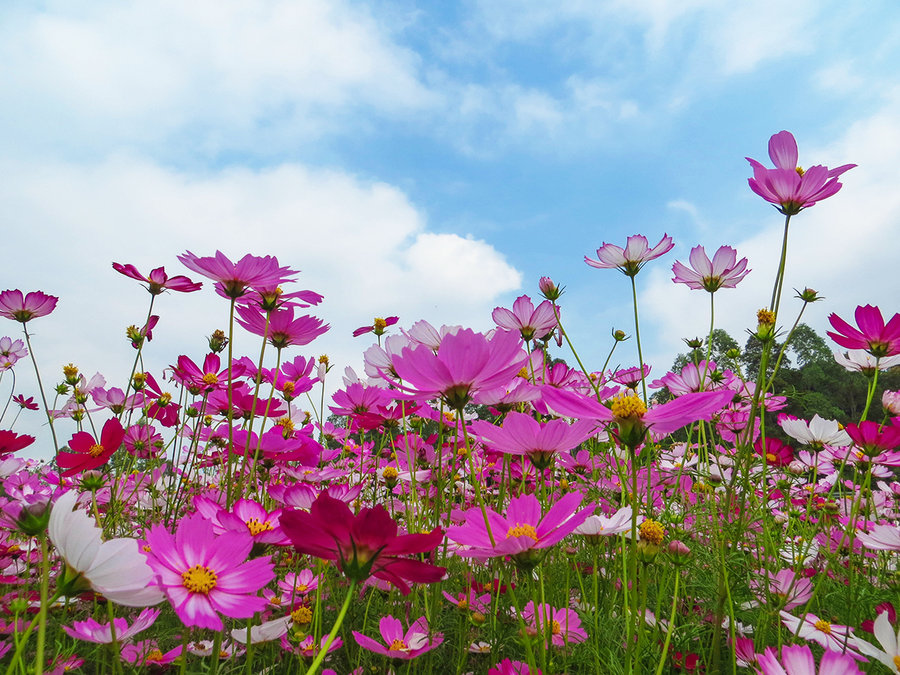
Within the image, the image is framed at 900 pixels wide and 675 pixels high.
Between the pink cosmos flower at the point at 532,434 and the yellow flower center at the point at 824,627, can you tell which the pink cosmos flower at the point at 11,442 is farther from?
the yellow flower center at the point at 824,627

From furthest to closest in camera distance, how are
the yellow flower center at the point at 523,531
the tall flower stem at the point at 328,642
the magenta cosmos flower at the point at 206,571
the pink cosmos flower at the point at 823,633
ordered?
the pink cosmos flower at the point at 823,633 < the yellow flower center at the point at 523,531 < the magenta cosmos flower at the point at 206,571 < the tall flower stem at the point at 328,642

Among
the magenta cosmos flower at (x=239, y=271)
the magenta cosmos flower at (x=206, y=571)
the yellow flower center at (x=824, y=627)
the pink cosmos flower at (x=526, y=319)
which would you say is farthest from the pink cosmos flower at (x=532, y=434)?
the yellow flower center at (x=824, y=627)

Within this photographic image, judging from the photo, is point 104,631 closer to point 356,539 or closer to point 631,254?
point 356,539

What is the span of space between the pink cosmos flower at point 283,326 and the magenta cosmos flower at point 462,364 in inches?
16.4

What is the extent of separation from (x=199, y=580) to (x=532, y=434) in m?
0.38

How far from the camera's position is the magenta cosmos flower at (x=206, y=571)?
439mm

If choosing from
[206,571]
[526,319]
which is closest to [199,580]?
[206,571]

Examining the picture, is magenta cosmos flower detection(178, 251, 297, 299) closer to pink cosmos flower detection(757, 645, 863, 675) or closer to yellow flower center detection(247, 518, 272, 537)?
yellow flower center detection(247, 518, 272, 537)

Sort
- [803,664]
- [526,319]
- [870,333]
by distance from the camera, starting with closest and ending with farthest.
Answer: [803,664] < [870,333] < [526,319]

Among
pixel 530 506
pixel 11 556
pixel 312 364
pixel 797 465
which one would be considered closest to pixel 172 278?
pixel 312 364

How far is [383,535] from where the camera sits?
420mm

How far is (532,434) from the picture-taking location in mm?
652

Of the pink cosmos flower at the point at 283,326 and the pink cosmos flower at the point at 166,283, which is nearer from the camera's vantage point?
the pink cosmos flower at the point at 283,326

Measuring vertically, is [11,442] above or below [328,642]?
above
